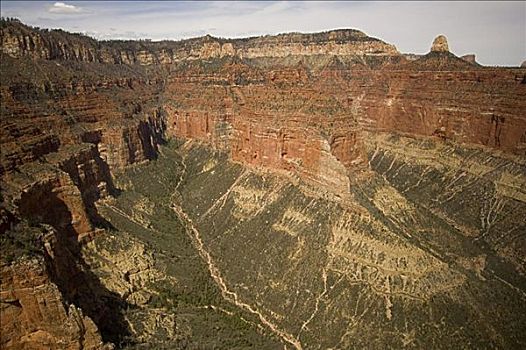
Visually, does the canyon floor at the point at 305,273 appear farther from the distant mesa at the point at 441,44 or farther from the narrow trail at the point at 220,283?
the distant mesa at the point at 441,44

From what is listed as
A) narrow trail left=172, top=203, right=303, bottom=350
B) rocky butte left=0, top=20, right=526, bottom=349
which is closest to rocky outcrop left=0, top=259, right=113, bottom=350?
rocky butte left=0, top=20, right=526, bottom=349

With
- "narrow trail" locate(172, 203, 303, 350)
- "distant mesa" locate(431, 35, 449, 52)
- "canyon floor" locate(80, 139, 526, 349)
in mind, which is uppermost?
"distant mesa" locate(431, 35, 449, 52)

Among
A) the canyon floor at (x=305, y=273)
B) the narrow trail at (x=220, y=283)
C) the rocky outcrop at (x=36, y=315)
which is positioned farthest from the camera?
the narrow trail at (x=220, y=283)

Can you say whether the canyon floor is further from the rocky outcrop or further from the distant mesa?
the distant mesa

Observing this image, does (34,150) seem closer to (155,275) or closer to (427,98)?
(155,275)

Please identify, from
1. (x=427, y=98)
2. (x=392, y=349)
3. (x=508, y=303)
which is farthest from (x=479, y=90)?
(x=392, y=349)

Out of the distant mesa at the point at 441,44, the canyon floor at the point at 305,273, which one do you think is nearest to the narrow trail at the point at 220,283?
the canyon floor at the point at 305,273

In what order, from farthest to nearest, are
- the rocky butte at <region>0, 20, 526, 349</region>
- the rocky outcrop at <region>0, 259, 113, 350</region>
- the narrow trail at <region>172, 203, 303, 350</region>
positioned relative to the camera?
1. the narrow trail at <region>172, 203, 303, 350</region>
2. the rocky butte at <region>0, 20, 526, 349</region>
3. the rocky outcrop at <region>0, 259, 113, 350</region>
